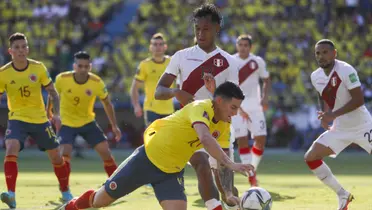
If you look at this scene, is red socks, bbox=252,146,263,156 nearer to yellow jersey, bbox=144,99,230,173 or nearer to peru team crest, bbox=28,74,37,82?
peru team crest, bbox=28,74,37,82

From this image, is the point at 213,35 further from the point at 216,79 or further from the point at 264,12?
the point at 264,12

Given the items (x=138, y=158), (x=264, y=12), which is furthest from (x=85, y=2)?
(x=138, y=158)

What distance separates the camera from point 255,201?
26.0 feet

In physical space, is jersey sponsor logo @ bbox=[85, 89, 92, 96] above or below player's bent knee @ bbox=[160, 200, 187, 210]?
above

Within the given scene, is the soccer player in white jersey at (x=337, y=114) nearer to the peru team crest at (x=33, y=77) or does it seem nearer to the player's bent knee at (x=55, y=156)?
the player's bent knee at (x=55, y=156)

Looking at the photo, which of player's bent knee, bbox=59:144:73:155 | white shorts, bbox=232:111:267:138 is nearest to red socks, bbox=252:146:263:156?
white shorts, bbox=232:111:267:138

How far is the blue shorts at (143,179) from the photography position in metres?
7.38

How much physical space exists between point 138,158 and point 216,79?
175cm

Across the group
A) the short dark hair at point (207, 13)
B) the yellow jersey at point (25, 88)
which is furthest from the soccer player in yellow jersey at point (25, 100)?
the short dark hair at point (207, 13)

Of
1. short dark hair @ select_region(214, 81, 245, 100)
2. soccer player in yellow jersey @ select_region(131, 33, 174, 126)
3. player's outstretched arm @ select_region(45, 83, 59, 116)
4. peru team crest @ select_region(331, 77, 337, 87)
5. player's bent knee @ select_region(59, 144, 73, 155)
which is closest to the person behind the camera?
short dark hair @ select_region(214, 81, 245, 100)

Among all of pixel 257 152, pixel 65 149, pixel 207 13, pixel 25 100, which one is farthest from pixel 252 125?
pixel 207 13

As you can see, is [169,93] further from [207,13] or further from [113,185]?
[113,185]

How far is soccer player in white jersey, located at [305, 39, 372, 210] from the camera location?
997 centimetres

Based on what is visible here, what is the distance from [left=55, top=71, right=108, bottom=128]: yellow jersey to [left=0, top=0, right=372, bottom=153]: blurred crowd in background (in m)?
10.5
